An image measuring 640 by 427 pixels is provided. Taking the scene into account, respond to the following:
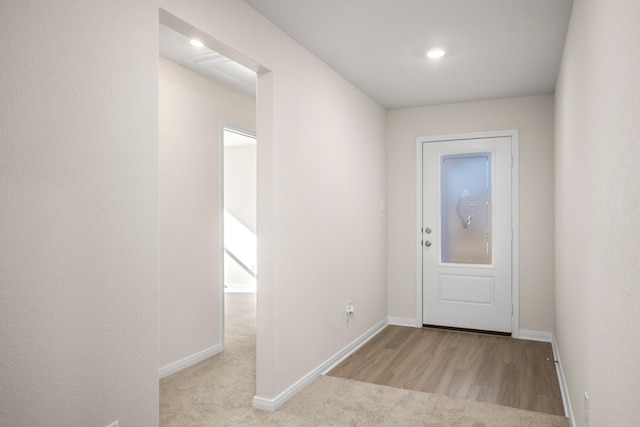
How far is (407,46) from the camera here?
10.7 feet

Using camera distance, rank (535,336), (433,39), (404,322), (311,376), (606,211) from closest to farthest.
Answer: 1. (606,211)
2. (433,39)
3. (311,376)
4. (535,336)
5. (404,322)

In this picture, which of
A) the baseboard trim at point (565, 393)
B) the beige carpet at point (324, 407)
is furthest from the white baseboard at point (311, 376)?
the baseboard trim at point (565, 393)

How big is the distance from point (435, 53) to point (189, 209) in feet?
7.66

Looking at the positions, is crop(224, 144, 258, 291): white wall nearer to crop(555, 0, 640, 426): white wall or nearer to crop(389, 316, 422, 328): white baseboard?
crop(389, 316, 422, 328): white baseboard

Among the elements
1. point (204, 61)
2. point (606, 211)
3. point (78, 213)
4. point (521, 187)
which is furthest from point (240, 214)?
point (606, 211)

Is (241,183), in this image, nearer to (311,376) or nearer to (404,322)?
(404,322)

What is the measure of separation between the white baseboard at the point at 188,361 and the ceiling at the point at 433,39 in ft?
8.70

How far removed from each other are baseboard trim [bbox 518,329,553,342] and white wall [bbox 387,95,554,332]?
45 millimetres

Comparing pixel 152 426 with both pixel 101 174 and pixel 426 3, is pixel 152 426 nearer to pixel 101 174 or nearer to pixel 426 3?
pixel 101 174

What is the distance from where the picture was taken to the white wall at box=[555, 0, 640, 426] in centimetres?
115

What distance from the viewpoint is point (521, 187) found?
15.2 ft

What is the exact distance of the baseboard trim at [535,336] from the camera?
448 cm

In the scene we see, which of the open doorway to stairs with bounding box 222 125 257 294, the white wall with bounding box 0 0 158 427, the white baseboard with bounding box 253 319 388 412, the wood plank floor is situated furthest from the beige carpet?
the open doorway to stairs with bounding box 222 125 257 294

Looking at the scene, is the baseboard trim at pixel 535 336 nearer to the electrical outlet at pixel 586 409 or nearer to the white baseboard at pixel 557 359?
the white baseboard at pixel 557 359
